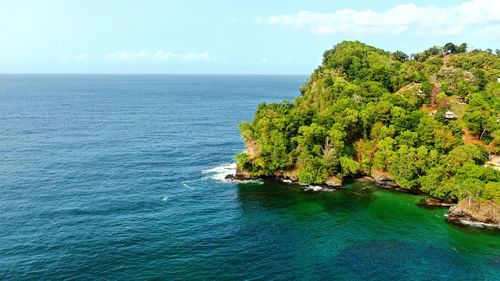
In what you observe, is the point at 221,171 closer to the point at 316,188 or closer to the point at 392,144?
the point at 316,188

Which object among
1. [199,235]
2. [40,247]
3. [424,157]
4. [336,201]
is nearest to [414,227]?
[336,201]

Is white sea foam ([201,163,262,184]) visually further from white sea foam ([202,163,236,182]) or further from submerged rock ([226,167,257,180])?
submerged rock ([226,167,257,180])

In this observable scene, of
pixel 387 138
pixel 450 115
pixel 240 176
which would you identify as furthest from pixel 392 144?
pixel 240 176

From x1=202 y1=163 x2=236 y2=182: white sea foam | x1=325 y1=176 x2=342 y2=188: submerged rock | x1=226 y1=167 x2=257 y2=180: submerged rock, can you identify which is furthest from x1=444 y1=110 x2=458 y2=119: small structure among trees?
Result: x1=202 y1=163 x2=236 y2=182: white sea foam

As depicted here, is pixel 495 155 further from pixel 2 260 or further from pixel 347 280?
pixel 2 260

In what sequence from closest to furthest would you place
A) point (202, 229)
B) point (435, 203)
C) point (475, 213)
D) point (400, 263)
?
point (400, 263) → point (202, 229) → point (475, 213) → point (435, 203)

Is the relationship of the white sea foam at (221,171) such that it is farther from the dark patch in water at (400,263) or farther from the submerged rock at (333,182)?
the dark patch in water at (400,263)

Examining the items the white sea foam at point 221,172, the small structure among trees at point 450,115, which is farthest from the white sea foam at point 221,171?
the small structure among trees at point 450,115
